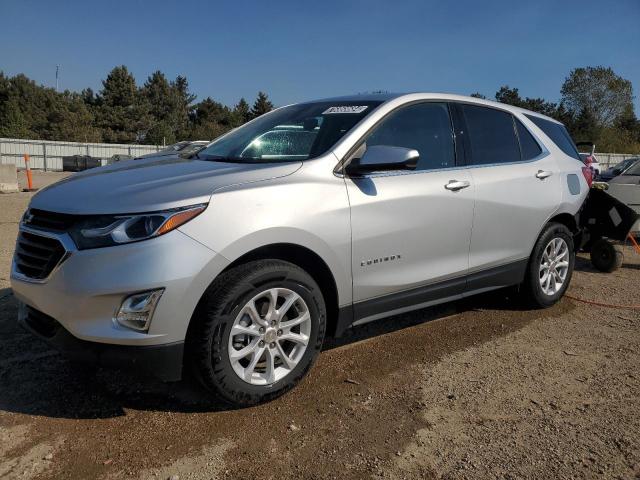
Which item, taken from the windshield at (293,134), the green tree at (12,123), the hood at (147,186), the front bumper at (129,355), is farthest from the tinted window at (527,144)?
the green tree at (12,123)

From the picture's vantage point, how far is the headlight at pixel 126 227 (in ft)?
8.04

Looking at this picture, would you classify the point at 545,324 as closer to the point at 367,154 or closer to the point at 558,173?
the point at 558,173

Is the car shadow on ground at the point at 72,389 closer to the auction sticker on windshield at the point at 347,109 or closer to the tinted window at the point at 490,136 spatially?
the auction sticker on windshield at the point at 347,109

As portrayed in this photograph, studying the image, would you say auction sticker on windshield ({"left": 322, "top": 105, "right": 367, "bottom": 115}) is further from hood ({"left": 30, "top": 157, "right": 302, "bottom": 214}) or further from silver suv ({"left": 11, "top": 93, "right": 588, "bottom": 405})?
hood ({"left": 30, "top": 157, "right": 302, "bottom": 214})

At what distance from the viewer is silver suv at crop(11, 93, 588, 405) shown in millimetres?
2469

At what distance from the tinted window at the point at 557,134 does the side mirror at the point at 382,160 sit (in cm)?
Result: 225

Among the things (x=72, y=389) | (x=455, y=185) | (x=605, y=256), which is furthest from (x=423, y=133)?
(x=605, y=256)

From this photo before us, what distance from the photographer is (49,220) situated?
8.86 feet

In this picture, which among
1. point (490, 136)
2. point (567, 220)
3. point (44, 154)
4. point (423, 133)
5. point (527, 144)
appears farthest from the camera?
point (44, 154)

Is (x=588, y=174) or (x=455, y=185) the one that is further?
(x=588, y=174)

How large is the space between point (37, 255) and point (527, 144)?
12.7ft

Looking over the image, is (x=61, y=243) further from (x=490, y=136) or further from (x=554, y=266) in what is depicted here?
(x=554, y=266)

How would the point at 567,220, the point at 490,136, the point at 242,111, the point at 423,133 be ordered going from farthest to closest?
the point at 242,111, the point at 567,220, the point at 490,136, the point at 423,133

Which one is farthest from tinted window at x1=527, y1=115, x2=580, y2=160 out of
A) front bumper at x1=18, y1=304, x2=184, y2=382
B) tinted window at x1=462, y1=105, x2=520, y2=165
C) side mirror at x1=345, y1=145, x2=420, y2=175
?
front bumper at x1=18, y1=304, x2=184, y2=382
